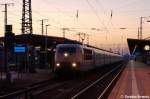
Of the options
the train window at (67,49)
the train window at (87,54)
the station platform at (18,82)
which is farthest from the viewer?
the train window at (87,54)

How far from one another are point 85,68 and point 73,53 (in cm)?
303

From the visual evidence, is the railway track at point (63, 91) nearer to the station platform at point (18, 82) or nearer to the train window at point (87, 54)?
the station platform at point (18, 82)

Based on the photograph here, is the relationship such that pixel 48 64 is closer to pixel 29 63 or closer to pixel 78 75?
pixel 29 63

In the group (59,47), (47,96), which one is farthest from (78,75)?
(47,96)

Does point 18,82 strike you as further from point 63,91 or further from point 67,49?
point 67,49

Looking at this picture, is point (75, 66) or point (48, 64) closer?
point (75, 66)

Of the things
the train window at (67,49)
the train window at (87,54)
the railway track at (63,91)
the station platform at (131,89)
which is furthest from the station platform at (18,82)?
the station platform at (131,89)

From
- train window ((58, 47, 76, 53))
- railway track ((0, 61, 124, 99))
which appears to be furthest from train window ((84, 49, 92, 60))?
railway track ((0, 61, 124, 99))

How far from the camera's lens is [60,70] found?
3762 centimetres

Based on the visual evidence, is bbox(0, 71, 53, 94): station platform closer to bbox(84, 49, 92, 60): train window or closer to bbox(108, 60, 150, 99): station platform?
bbox(84, 49, 92, 60): train window

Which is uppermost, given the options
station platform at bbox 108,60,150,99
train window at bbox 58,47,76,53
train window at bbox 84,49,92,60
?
train window at bbox 58,47,76,53

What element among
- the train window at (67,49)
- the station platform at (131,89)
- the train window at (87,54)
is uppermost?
the train window at (67,49)

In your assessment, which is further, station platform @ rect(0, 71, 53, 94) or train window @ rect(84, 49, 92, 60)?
train window @ rect(84, 49, 92, 60)

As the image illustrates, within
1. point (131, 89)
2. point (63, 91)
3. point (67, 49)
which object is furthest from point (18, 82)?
point (131, 89)
